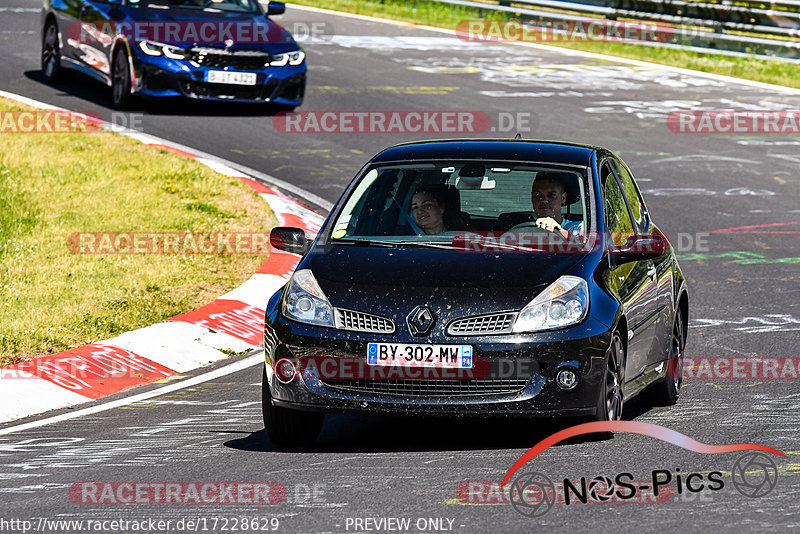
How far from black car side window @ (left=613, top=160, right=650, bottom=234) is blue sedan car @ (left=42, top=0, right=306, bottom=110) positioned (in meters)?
9.81

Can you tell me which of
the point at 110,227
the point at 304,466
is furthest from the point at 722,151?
the point at 304,466

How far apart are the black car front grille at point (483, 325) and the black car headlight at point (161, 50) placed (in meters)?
11.7

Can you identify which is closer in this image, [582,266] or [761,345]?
[582,266]

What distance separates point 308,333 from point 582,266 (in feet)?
4.67

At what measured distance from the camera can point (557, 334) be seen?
697cm

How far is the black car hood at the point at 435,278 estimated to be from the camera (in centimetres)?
702

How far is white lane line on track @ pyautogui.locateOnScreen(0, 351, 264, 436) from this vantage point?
7.98 m

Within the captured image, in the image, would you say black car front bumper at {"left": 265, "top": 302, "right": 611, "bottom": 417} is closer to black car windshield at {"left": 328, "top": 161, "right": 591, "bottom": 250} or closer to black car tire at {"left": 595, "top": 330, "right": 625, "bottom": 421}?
black car tire at {"left": 595, "top": 330, "right": 625, "bottom": 421}

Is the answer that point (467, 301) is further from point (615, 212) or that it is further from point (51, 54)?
point (51, 54)

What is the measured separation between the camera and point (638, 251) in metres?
7.82

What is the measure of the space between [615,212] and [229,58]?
10587 mm

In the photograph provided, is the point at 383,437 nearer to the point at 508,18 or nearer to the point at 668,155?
the point at 668,155

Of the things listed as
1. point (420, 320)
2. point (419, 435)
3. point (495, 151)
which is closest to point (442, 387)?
point (420, 320)

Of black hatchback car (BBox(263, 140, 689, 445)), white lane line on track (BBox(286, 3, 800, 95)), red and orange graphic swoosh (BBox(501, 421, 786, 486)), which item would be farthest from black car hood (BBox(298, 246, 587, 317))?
white lane line on track (BBox(286, 3, 800, 95))
